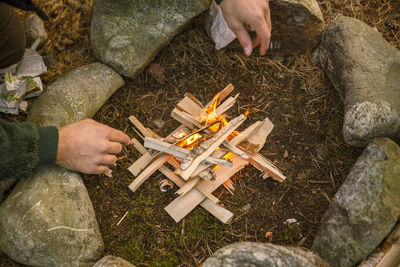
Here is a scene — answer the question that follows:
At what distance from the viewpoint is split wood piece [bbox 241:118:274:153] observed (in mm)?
2746

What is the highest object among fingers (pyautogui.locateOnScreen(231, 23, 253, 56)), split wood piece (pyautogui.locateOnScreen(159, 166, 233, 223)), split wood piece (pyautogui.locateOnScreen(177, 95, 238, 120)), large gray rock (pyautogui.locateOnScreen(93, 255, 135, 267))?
fingers (pyautogui.locateOnScreen(231, 23, 253, 56))

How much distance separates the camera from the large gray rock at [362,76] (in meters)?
2.52

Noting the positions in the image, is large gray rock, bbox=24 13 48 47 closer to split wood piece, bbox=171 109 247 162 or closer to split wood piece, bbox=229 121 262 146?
split wood piece, bbox=171 109 247 162

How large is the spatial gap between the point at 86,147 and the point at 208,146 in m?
0.92

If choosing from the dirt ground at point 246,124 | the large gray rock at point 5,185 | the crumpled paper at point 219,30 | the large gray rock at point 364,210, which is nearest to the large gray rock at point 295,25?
the dirt ground at point 246,124

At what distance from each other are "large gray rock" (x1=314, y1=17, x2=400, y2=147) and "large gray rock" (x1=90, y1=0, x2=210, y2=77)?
3.96 feet

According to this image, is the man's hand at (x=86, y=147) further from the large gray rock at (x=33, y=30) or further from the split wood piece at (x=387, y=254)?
the split wood piece at (x=387, y=254)

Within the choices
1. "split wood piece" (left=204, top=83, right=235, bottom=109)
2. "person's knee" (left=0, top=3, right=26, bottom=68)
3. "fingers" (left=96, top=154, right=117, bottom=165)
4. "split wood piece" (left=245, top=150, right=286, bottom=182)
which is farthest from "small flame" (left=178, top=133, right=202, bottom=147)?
"person's knee" (left=0, top=3, right=26, bottom=68)

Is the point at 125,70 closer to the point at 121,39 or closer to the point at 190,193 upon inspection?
the point at 121,39

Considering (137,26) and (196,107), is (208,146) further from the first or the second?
(137,26)

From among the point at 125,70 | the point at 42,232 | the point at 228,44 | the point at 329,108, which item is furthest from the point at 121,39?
the point at 329,108

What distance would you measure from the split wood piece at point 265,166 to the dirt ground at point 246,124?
10 cm

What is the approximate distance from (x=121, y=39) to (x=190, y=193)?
4.88ft

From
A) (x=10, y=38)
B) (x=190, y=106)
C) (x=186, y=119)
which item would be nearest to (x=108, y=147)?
(x=186, y=119)
